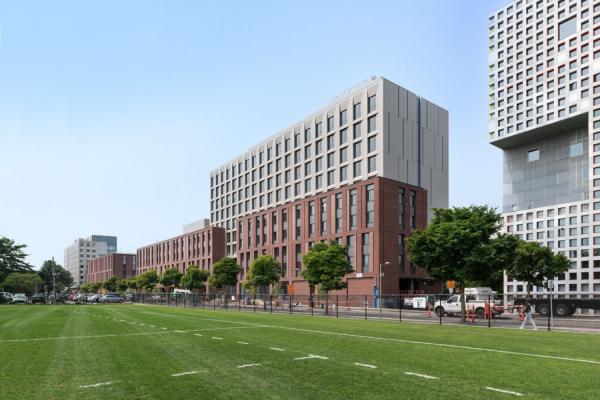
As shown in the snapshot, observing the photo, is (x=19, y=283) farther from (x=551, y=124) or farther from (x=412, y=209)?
(x=551, y=124)

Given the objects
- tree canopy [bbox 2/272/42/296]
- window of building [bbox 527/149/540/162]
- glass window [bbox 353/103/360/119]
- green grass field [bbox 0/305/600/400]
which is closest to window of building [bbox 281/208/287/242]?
glass window [bbox 353/103/360/119]

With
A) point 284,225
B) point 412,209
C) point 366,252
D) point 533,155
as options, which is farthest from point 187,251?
point 533,155

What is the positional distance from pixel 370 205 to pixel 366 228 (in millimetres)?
3418

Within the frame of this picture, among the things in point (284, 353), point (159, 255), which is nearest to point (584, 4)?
point (284, 353)

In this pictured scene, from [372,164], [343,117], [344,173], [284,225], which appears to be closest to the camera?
[372,164]

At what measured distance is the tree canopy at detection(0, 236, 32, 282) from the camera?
294 feet

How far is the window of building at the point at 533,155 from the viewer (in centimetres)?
10069

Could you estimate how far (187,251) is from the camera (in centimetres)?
13312

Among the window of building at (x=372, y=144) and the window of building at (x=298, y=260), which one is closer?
the window of building at (x=372, y=144)

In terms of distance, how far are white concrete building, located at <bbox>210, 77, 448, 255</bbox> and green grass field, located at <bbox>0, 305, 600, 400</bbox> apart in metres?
57.5

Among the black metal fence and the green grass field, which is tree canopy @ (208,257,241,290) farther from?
the green grass field

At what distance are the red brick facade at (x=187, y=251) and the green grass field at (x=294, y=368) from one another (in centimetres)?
10072

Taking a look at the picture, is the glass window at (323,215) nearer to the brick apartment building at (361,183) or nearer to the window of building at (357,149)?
the brick apartment building at (361,183)

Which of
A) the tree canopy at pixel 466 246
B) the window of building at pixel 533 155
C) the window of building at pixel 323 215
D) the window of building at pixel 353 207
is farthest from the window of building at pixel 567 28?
the tree canopy at pixel 466 246
